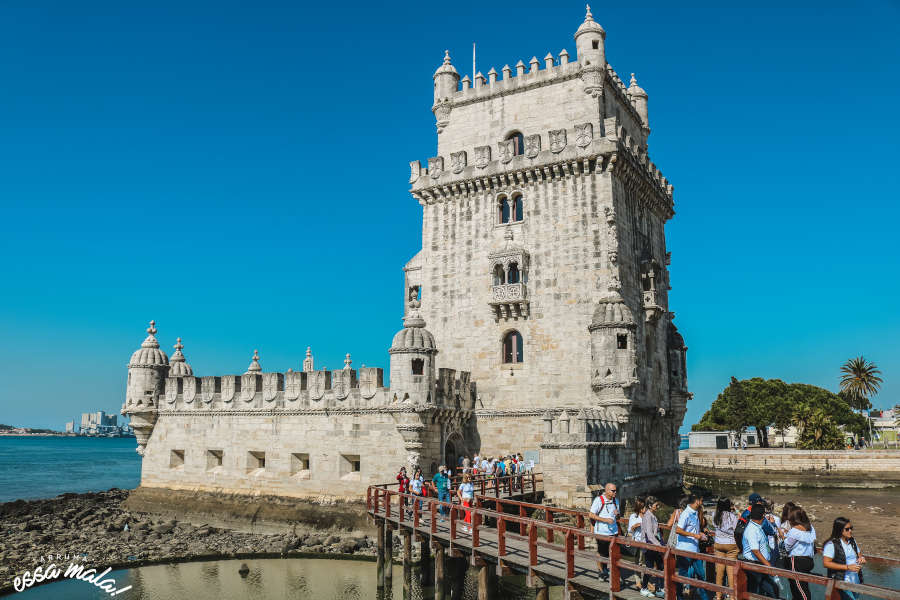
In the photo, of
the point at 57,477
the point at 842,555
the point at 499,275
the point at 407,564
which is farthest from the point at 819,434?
the point at 57,477

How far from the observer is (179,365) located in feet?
122

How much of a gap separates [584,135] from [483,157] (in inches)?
188

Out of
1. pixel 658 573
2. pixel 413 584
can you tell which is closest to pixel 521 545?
pixel 658 573

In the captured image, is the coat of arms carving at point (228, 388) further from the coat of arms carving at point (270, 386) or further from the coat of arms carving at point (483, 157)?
the coat of arms carving at point (483, 157)

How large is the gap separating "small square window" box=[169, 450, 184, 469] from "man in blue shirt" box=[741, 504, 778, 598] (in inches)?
1167

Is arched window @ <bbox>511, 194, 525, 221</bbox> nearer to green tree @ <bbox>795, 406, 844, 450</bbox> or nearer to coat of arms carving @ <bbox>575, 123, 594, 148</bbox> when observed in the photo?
coat of arms carving @ <bbox>575, 123, 594, 148</bbox>

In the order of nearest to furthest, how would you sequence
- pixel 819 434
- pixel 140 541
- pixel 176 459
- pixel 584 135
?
pixel 140 541 < pixel 584 135 < pixel 176 459 < pixel 819 434

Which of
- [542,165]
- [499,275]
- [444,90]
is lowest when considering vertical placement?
[499,275]

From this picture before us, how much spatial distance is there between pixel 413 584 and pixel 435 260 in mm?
15139

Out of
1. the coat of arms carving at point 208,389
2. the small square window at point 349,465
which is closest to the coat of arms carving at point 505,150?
the small square window at point 349,465

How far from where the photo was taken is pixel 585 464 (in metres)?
24.4

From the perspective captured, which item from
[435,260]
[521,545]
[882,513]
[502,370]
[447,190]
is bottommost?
[882,513]

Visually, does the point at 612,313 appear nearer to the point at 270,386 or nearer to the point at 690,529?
the point at 270,386

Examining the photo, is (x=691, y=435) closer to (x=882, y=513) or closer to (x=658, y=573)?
(x=882, y=513)
